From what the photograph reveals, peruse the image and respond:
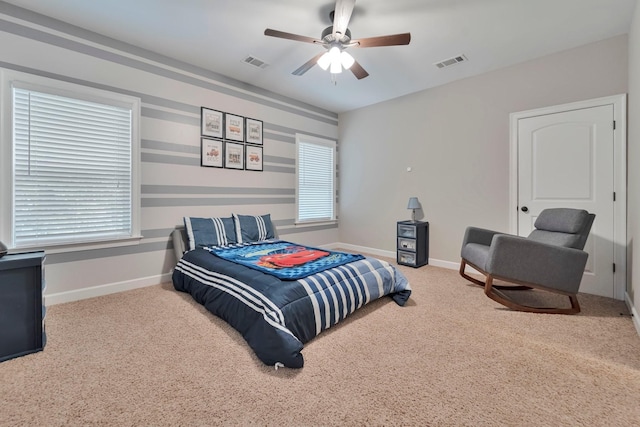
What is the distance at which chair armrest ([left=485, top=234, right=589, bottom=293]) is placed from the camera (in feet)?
8.09

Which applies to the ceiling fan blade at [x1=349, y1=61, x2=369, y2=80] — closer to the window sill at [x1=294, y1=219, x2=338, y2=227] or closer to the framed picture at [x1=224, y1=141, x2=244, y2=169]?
the framed picture at [x1=224, y1=141, x2=244, y2=169]

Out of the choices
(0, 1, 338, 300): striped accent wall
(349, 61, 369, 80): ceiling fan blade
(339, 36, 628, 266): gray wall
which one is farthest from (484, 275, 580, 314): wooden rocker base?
(0, 1, 338, 300): striped accent wall

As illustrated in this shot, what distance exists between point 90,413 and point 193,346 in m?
0.65

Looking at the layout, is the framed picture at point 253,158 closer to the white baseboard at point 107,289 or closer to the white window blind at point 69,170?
the white window blind at point 69,170

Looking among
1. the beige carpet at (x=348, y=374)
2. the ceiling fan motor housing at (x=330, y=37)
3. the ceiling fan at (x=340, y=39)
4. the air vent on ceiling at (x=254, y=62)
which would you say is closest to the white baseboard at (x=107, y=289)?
the beige carpet at (x=348, y=374)

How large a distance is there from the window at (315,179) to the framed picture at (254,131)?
29.9 inches

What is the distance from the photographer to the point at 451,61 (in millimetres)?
3434

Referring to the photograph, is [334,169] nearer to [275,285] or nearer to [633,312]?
[275,285]

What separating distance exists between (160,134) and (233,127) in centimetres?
98

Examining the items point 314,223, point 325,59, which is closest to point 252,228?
point 314,223

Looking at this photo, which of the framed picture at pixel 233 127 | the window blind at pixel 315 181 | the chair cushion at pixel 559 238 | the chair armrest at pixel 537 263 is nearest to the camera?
the chair armrest at pixel 537 263

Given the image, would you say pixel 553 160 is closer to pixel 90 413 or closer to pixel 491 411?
pixel 491 411

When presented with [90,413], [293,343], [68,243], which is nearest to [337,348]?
[293,343]

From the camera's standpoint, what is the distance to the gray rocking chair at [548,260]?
2477 millimetres
